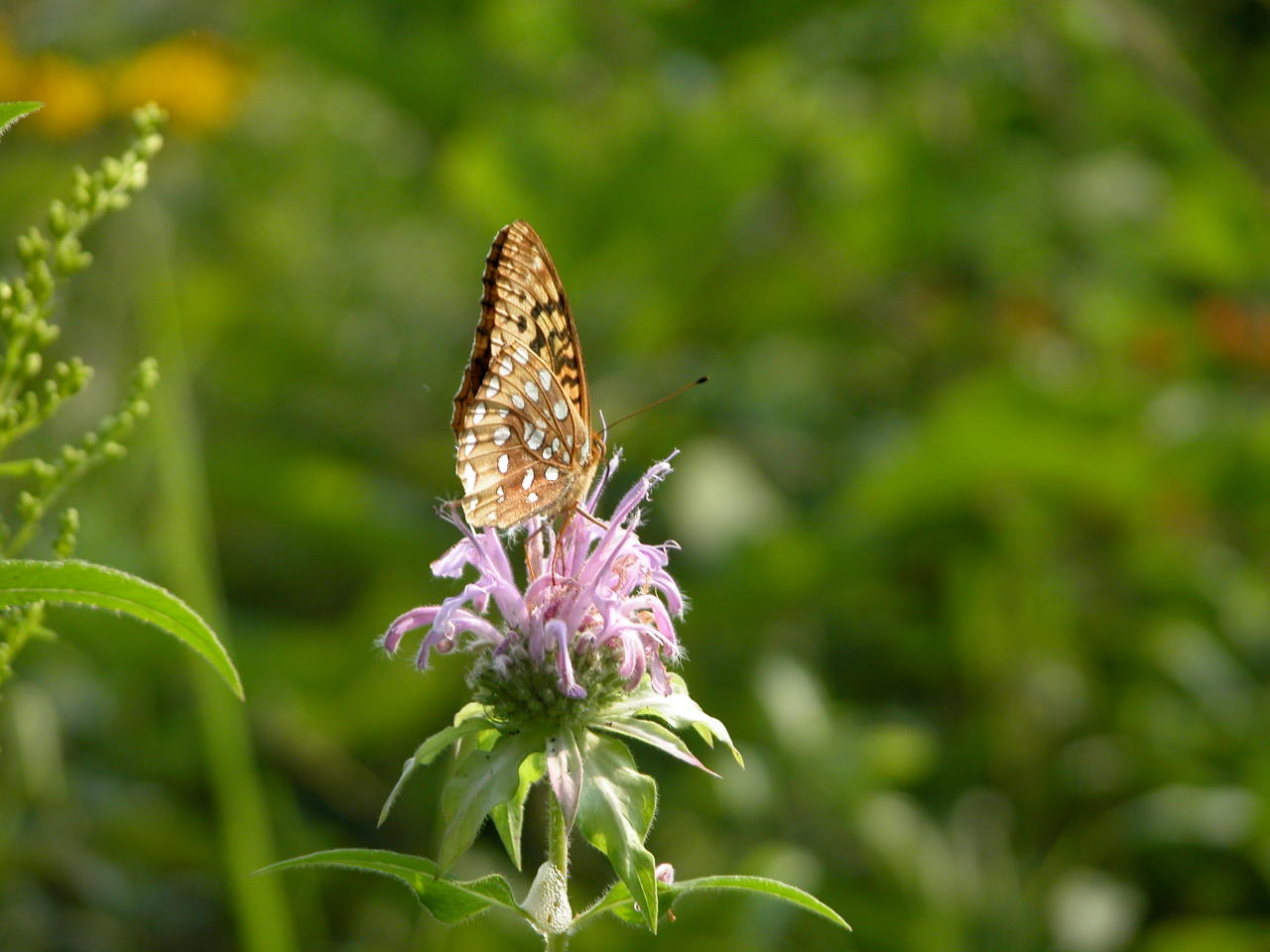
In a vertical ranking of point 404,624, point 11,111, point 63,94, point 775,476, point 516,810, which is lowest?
point 775,476

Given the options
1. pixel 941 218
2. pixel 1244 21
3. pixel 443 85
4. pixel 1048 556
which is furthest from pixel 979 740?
pixel 1244 21

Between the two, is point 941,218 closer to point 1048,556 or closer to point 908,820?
point 1048,556

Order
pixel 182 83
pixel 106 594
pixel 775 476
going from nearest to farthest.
→ pixel 106 594 → pixel 182 83 → pixel 775 476

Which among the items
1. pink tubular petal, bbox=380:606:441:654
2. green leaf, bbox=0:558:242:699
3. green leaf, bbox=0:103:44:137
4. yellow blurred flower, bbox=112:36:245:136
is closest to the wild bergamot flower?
pink tubular petal, bbox=380:606:441:654

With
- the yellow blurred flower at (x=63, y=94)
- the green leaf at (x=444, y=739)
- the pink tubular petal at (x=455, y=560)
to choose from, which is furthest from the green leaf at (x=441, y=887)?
the yellow blurred flower at (x=63, y=94)

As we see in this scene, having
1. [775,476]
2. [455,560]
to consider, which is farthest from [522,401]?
[775,476]

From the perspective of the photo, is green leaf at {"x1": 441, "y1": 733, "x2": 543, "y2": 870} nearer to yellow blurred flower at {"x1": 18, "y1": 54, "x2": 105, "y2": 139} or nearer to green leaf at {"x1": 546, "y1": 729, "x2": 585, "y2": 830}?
green leaf at {"x1": 546, "y1": 729, "x2": 585, "y2": 830}

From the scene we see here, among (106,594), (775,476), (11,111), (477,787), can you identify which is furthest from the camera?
(775,476)

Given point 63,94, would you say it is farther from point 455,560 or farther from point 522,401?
point 455,560
